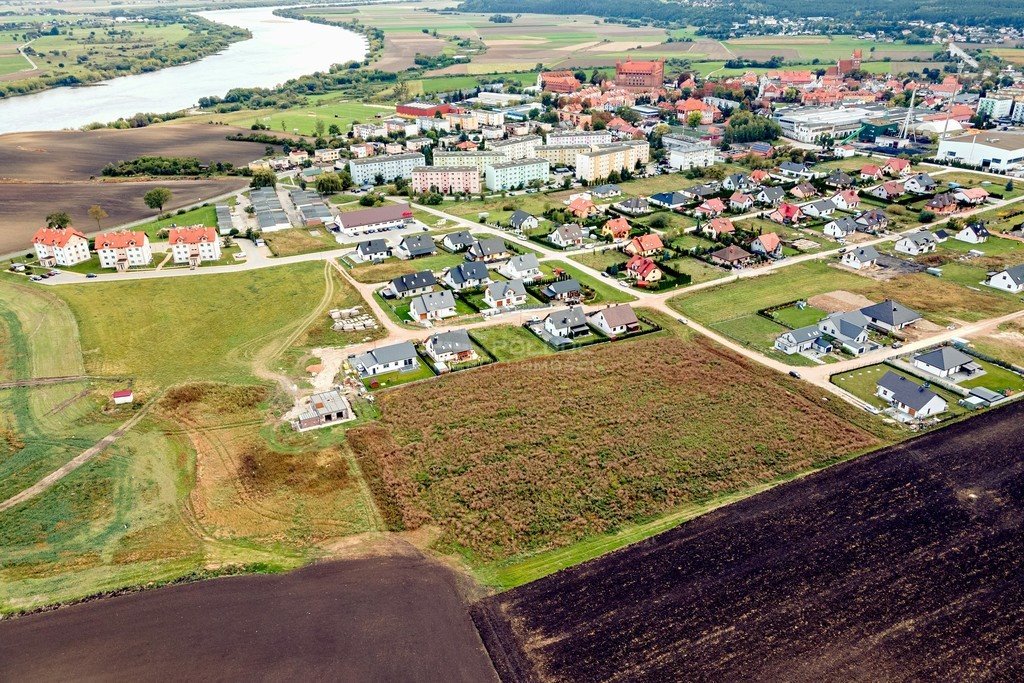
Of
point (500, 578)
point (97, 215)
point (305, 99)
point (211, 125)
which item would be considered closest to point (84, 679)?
point (500, 578)

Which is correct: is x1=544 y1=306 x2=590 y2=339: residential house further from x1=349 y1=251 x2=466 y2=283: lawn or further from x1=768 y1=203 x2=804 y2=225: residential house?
x1=768 y1=203 x2=804 y2=225: residential house

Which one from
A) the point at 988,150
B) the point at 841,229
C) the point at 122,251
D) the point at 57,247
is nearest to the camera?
the point at 57,247

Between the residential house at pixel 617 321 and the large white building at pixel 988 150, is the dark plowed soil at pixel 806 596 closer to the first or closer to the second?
the residential house at pixel 617 321

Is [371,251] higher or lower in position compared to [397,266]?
higher

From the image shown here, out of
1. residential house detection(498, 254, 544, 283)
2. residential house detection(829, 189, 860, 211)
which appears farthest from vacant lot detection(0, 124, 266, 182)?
residential house detection(829, 189, 860, 211)

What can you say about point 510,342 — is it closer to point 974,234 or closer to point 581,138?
point 974,234

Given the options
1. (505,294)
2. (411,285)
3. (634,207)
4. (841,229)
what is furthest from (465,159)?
(841,229)

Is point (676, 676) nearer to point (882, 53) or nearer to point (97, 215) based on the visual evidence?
point (97, 215)
